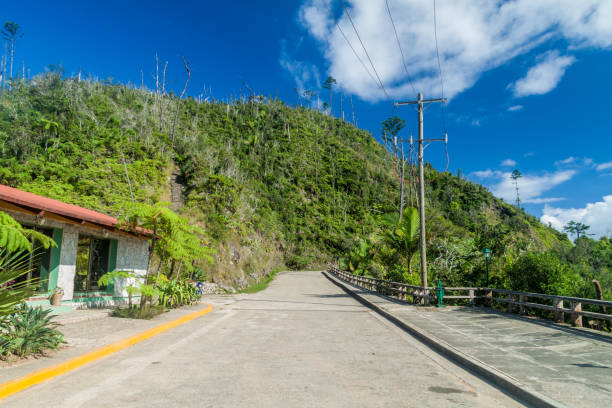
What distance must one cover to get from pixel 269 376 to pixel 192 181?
94.0 feet

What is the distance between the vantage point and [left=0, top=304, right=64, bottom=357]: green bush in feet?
18.9

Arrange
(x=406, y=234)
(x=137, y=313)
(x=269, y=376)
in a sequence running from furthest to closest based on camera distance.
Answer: (x=406, y=234) < (x=137, y=313) < (x=269, y=376)

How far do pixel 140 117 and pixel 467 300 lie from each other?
119 feet

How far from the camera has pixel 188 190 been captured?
1256 inches

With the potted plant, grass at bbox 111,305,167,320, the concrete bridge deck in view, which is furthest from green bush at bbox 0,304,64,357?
the concrete bridge deck

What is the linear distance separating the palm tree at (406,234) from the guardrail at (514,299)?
218 cm

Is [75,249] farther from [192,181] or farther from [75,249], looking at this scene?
[192,181]

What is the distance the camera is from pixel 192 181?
32.2 metres

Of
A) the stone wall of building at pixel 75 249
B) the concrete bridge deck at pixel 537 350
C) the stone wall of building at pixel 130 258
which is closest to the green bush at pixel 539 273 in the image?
the concrete bridge deck at pixel 537 350

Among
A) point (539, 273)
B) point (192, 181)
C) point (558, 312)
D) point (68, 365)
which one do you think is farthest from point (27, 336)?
point (192, 181)

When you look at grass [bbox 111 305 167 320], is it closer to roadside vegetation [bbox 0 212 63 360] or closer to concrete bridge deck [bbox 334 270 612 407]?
roadside vegetation [bbox 0 212 63 360]

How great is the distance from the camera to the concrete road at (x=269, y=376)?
15.0 ft

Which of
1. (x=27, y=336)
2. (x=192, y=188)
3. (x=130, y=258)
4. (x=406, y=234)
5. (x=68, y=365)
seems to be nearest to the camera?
(x=68, y=365)

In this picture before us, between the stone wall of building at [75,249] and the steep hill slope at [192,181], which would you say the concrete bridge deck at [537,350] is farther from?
the stone wall of building at [75,249]
